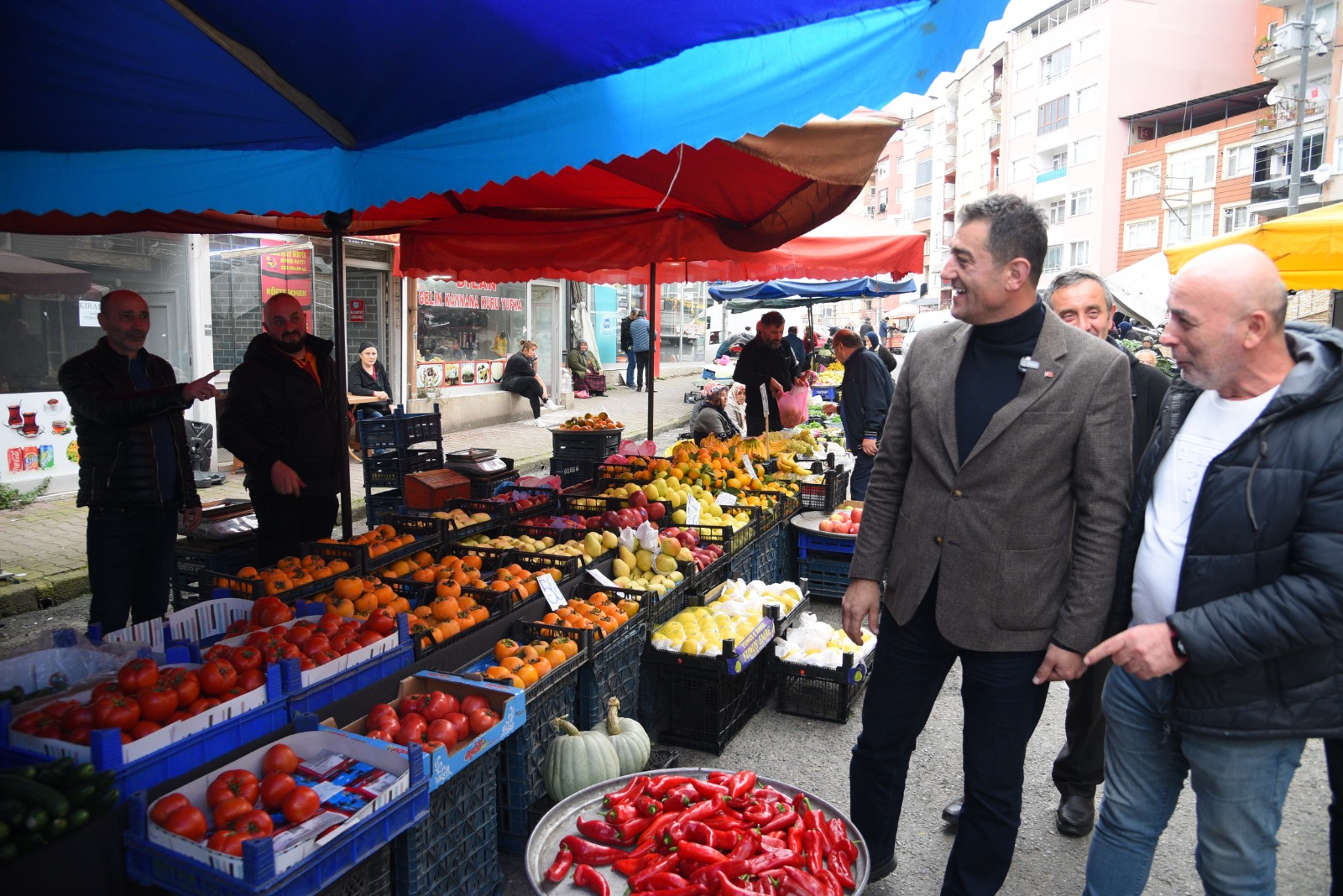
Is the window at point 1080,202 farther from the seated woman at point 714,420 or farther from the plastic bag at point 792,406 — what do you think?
the seated woman at point 714,420

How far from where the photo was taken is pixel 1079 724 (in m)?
3.66

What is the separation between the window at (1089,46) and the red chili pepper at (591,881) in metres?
61.4

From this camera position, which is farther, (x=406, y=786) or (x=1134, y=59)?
(x=1134, y=59)

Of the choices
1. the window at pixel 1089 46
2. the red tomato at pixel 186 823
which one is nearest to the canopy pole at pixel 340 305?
the red tomato at pixel 186 823

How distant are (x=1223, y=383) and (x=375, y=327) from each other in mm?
14025

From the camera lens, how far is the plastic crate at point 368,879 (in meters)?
2.39

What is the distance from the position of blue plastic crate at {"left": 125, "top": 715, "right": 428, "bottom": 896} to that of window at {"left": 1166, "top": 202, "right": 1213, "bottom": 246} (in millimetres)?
49458

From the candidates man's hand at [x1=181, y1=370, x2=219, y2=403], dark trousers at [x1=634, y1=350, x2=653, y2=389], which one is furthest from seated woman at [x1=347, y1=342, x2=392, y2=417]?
dark trousers at [x1=634, y1=350, x2=653, y2=389]

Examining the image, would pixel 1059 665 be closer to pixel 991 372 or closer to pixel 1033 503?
pixel 1033 503

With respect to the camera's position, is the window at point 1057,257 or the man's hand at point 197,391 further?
the window at point 1057,257

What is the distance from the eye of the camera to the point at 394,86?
296cm

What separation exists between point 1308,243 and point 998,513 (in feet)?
17.4

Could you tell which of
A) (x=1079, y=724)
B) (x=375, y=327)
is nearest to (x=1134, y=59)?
(x=375, y=327)

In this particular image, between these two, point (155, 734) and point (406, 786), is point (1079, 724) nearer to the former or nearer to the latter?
point (406, 786)
